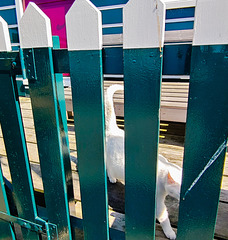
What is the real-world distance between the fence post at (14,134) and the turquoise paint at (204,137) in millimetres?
750

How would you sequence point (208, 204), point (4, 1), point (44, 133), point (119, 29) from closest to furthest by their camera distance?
point (208, 204), point (44, 133), point (119, 29), point (4, 1)

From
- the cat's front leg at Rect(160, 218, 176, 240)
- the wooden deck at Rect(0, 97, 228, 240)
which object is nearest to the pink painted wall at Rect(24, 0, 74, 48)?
the wooden deck at Rect(0, 97, 228, 240)

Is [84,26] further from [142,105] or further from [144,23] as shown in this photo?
[142,105]

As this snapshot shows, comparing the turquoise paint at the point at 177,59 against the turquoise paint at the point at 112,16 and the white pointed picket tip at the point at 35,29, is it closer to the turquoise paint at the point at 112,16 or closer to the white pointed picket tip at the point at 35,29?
the white pointed picket tip at the point at 35,29

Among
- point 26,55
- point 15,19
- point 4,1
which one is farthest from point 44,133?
point 4,1

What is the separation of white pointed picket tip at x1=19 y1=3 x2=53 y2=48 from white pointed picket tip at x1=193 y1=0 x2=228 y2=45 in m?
0.53

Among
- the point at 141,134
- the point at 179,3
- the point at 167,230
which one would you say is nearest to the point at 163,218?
the point at 167,230

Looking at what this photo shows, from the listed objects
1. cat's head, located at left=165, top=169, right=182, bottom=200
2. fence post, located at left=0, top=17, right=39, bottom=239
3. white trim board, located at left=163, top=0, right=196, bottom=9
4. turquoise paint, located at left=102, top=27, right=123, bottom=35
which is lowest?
cat's head, located at left=165, top=169, right=182, bottom=200

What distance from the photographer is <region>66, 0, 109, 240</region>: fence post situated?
2.27 feet

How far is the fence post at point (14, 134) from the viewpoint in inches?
35.3

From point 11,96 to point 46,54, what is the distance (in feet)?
0.97

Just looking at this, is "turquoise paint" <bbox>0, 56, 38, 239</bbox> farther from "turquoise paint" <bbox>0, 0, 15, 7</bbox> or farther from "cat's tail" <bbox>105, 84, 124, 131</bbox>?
"turquoise paint" <bbox>0, 0, 15, 7</bbox>

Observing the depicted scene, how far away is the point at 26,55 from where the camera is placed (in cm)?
83

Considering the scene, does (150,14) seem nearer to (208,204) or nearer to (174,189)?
(208,204)
